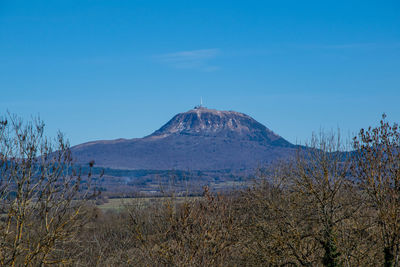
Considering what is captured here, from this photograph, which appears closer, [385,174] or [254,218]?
[385,174]

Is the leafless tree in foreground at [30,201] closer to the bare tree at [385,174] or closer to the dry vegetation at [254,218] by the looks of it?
the dry vegetation at [254,218]

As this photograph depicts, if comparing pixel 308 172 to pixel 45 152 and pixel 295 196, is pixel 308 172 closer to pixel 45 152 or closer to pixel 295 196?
pixel 295 196

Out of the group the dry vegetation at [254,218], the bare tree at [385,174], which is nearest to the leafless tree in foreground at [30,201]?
the dry vegetation at [254,218]

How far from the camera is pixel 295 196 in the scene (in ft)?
113

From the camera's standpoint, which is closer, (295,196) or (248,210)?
(295,196)

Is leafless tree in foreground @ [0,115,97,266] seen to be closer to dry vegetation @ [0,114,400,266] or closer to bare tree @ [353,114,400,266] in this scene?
dry vegetation @ [0,114,400,266]

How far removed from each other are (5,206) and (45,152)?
263cm

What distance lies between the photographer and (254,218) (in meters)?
38.0

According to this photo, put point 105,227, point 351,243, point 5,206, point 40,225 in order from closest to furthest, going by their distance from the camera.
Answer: point 5,206 < point 40,225 < point 351,243 < point 105,227

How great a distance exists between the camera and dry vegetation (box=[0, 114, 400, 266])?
20.3m

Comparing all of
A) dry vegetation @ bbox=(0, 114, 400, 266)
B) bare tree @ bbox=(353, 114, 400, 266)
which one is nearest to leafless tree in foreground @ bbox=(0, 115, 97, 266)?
dry vegetation @ bbox=(0, 114, 400, 266)

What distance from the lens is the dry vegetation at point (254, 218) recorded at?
66.5 ft

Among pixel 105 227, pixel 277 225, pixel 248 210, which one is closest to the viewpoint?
pixel 277 225

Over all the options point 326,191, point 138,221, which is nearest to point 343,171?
point 326,191
